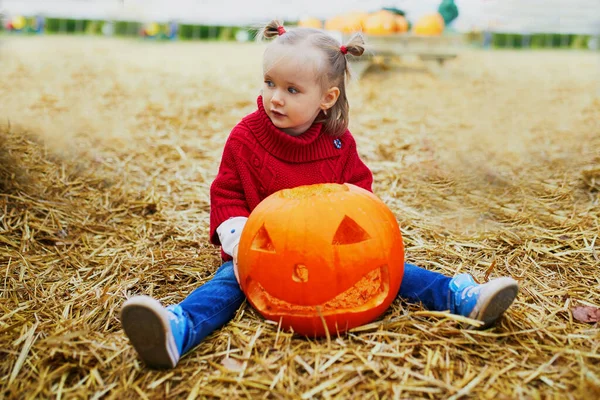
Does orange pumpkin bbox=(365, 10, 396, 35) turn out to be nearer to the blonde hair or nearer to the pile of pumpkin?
the pile of pumpkin

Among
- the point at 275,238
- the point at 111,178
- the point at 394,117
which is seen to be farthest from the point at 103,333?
the point at 394,117

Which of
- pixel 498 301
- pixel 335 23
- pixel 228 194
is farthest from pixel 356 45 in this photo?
pixel 335 23

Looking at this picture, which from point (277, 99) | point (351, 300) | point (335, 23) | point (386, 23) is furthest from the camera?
point (335, 23)

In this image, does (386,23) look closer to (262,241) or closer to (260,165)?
(260,165)

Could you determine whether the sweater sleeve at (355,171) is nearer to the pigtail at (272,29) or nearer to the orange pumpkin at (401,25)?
the pigtail at (272,29)

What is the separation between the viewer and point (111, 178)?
3867 millimetres

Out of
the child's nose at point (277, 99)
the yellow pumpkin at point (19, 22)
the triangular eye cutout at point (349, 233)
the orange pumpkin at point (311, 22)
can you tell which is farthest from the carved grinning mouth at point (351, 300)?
the yellow pumpkin at point (19, 22)

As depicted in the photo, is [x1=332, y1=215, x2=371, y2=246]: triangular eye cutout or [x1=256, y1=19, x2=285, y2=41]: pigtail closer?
[x1=332, y1=215, x2=371, y2=246]: triangular eye cutout

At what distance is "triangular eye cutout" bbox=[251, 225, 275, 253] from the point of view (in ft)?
6.45

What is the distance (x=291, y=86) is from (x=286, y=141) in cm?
25

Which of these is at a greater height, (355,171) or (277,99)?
(277,99)

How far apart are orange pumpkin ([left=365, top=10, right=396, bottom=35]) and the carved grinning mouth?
21.3ft

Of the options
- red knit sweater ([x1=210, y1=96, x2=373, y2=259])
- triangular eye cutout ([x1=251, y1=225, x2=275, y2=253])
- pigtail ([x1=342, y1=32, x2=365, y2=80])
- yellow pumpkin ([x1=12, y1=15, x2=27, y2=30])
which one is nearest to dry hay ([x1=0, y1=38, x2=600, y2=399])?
triangular eye cutout ([x1=251, y1=225, x2=275, y2=253])

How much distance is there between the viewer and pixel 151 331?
1724 mm
